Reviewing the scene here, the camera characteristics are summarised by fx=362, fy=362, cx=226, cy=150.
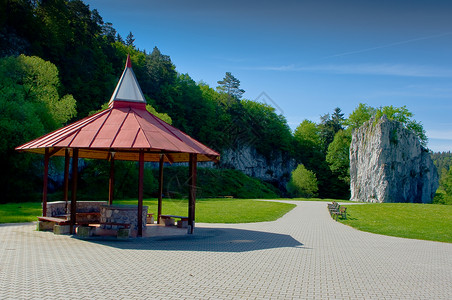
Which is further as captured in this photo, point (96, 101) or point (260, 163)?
point (260, 163)

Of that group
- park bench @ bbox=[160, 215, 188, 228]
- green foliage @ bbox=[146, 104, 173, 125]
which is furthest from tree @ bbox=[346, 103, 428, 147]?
park bench @ bbox=[160, 215, 188, 228]

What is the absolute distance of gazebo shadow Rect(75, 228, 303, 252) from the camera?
12.7 metres

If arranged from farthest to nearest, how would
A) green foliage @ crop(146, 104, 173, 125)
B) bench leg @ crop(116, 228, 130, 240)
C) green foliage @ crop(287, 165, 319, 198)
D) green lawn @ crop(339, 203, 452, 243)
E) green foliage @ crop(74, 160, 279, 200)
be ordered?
1. green foliage @ crop(287, 165, 319, 198)
2. green foliage @ crop(74, 160, 279, 200)
3. green foliage @ crop(146, 104, 173, 125)
4. green lawn @ crop(339, 203, 452, 243)
5. bench leg @ crop(116, 228, 130, 240)

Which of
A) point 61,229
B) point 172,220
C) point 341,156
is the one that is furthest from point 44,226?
point 341,156

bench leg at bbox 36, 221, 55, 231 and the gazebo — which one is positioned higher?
the gazebo

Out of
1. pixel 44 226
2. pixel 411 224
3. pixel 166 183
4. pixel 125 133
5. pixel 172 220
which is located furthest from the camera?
pixel 166 183

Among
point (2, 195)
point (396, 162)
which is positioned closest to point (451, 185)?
point (396, 162)

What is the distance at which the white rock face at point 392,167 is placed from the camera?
55.1 meters

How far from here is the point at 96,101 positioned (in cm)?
5747

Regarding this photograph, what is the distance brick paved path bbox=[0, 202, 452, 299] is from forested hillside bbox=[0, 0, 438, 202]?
872 inches

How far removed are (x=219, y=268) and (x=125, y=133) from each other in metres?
7.14

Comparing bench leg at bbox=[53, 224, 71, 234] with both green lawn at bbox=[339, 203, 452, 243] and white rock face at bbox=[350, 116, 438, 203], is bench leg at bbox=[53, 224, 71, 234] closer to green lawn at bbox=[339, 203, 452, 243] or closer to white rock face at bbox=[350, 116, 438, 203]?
green lawn at bbox=[339, 203, 452, 243]

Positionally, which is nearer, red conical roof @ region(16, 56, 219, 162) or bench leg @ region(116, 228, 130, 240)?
red conical roof @ region(16, 56, 219, 162)

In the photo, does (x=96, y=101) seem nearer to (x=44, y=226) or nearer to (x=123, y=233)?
(x=44, y=226)
